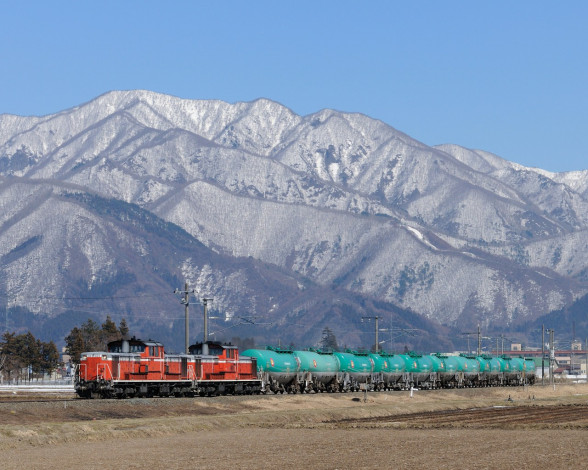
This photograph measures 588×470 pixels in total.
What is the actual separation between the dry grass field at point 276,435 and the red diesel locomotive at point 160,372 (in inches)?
205

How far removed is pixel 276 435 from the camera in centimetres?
6662

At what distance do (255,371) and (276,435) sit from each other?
4086 cm

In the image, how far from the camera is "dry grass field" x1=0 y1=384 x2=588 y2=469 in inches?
2012

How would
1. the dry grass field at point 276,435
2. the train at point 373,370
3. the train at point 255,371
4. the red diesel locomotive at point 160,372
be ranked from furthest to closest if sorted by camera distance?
the train at point 373,370 < the train at point 255,371 < the red diesel locomotive at point 160,372 < the dry grass field at point 276,435

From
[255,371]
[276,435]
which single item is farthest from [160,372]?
[276,435]

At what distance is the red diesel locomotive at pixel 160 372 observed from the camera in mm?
87613

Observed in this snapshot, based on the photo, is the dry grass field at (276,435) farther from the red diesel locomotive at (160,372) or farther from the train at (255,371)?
the train at (255,371)

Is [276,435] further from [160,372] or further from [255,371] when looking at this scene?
[255,371]

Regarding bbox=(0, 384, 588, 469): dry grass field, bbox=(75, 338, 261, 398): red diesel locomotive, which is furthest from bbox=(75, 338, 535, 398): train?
bbox=(0, 384, 588, 469): dry grass field

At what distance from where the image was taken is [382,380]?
13225 centimetres

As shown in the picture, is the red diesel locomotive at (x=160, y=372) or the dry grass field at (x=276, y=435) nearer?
the dry grass field at (x=276, y=435)

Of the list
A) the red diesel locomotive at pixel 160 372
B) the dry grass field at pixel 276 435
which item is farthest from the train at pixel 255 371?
the dry grass field at pixel 276 435

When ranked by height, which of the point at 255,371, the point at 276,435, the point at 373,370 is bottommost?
the point at 276,435

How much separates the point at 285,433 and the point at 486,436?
40.6 ft
